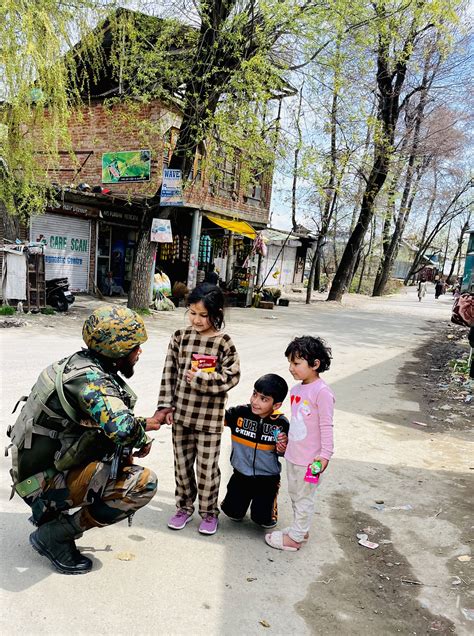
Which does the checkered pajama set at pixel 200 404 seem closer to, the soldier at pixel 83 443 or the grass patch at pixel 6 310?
the soldier at pixel 83 443

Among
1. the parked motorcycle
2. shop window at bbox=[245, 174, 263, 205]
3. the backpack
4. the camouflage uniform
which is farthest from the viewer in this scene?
shop window at bbox=[245, 174, 263, 205]

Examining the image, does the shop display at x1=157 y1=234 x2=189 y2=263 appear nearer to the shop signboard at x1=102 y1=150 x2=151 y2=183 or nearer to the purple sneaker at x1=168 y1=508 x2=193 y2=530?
the shop signboard at x1=102 y1=150 x2=151 y2=183

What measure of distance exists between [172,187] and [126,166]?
4.94m

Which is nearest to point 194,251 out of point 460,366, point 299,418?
point 460,366

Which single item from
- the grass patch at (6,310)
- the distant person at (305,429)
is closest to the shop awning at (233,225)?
the grass patch at (6,310)

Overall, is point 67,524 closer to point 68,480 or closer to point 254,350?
point 68,480

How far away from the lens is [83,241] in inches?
610

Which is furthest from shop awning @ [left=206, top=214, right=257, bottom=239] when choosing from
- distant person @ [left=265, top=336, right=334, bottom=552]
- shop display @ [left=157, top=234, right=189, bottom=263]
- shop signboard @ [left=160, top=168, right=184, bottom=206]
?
distant person @ [left=265, top=336, right=334, bottom=552]

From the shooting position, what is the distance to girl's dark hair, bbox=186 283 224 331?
281cm

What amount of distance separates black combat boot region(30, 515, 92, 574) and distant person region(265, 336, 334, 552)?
1.15 m

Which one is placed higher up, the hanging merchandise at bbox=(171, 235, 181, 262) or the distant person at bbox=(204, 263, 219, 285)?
the hanging merchandise at bbox=(171, 235, 181, 262)

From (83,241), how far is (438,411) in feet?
40.9

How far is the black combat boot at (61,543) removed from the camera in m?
2.46

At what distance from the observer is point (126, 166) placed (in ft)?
51.3
